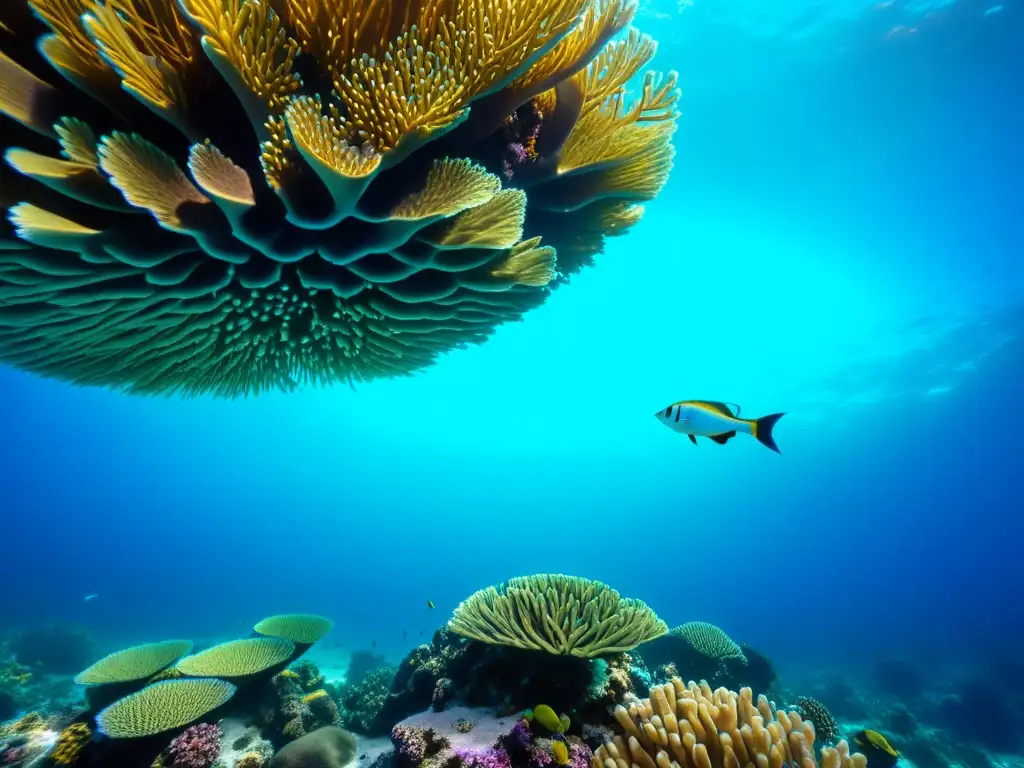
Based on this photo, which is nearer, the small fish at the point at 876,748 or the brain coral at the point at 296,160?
the brain coral at the point at 296,160

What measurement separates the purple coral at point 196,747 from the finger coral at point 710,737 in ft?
13.6

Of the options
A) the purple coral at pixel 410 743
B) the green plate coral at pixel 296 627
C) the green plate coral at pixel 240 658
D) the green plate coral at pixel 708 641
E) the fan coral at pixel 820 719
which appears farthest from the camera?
the green plate coral at pixel 708 641

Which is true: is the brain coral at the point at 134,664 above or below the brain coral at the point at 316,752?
above

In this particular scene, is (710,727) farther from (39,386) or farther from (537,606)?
(39,386)

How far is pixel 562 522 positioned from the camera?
15638cm

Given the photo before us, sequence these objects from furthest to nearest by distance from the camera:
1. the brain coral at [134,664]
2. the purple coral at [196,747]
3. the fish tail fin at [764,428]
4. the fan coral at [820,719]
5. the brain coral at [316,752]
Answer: the fan coral at [820,719] < the brain coral at [134,664] < the brain coral at [316,752] < the purple coral at [196,747] < the fish tail fin at [764,428]

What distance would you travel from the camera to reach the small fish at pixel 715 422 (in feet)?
10.8

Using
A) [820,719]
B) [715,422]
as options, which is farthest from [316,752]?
[820,719]

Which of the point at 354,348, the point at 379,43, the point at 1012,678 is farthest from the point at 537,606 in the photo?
the point at 1012,678

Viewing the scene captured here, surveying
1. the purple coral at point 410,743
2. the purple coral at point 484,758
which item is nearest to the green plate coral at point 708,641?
the purple coral at point 484,758

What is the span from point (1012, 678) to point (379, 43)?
44.3 meters

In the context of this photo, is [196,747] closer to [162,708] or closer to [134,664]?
[162,708]

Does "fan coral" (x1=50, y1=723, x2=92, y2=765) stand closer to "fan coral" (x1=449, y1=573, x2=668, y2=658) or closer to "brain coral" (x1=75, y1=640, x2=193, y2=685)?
"brain coral" (x1=75, y1=640, x2=193, y2=685)

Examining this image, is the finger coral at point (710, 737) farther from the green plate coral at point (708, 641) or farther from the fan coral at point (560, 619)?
the green plate coral at point (708, 641)
